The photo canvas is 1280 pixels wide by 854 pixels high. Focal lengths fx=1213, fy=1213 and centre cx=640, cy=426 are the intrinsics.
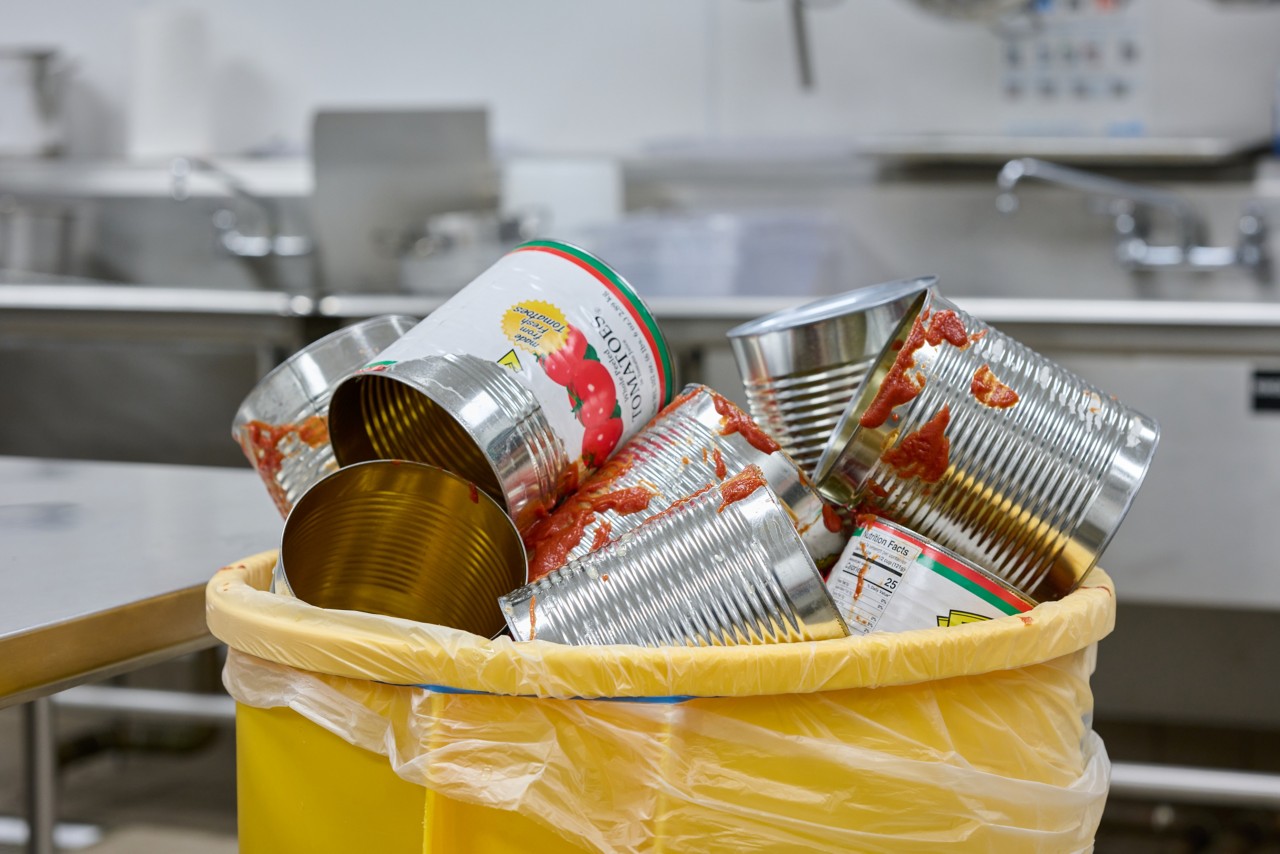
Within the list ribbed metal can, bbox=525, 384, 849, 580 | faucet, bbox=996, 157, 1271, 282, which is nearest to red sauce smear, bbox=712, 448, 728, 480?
ribbed metal can, bbox=525, 384, 849, 580

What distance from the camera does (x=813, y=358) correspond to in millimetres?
900

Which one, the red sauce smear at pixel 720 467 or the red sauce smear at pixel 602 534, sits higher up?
the red sauce smear at pixel 720 467

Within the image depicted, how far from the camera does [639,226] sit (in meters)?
2.71

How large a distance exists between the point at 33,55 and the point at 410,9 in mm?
1060

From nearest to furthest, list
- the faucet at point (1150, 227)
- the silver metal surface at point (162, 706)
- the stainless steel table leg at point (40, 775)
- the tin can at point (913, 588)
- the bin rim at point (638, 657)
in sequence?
the bin rim at point (638, 657) < the tin can at point (913, 588) < the stainless steel table leg at point (40, 775) < the silver metal surface at point (162, 706) < the faucet at point (1150, 227)

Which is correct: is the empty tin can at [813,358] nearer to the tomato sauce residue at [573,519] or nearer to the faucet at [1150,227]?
the tomato sauce residue at [573,519]

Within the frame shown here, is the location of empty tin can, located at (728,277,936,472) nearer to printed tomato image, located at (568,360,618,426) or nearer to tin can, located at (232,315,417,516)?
printed tomato image, located at (568,360,618,426)

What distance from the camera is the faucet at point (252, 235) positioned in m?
3.34

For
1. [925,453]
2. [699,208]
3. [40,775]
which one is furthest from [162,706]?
[699,208]

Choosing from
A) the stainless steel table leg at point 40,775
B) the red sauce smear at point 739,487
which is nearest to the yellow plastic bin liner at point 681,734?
the red sauce smear at point 739,487

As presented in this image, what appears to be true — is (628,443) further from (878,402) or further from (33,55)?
(33,55)

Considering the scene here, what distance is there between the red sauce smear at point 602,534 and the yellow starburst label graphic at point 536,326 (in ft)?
0.41

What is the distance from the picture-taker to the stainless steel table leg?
148cm

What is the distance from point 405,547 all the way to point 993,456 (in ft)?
1.34
